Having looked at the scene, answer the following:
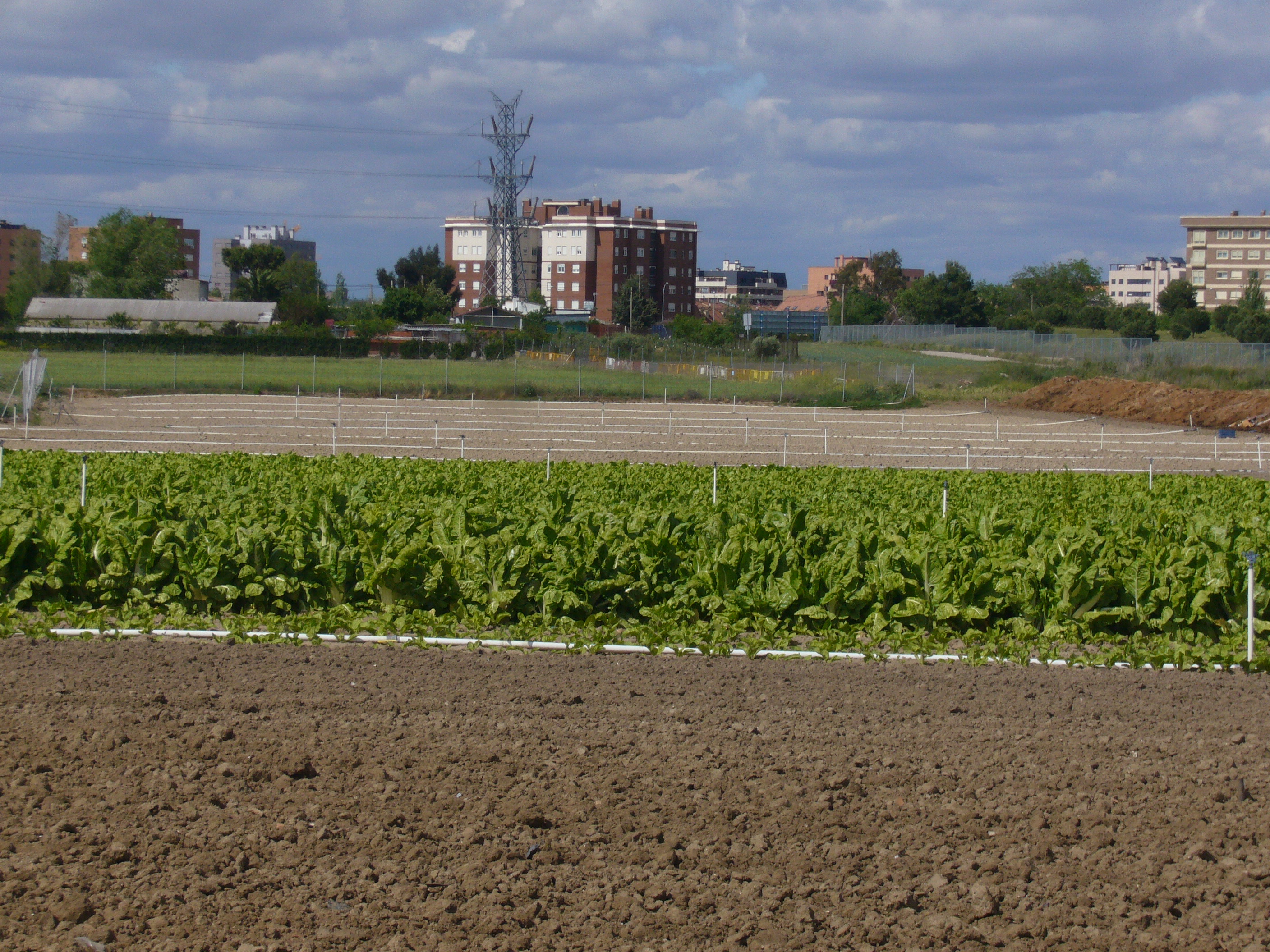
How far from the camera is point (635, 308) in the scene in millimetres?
137625

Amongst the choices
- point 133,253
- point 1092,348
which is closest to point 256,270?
point 133,253

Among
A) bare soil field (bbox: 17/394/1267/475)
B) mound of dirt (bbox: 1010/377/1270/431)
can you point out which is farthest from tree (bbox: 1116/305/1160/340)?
bare soil field (bbox: 17/394/1267/475)

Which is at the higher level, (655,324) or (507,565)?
(655,324)

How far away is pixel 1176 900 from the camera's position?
572cm

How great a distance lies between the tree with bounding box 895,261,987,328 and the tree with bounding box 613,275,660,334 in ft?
101

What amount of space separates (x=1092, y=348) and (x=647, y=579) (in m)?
64.9

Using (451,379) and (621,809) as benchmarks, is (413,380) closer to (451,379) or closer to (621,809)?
(451,379)

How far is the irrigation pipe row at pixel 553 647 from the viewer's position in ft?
33.7

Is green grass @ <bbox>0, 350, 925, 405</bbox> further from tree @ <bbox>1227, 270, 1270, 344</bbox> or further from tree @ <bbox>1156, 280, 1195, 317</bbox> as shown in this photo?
tree @ <bbox>1156, 280, 1195, 317</bbox>

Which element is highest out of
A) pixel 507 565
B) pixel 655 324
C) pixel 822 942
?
pixel 655 324

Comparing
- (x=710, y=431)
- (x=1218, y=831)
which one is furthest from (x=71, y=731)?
(x=710, y=431)

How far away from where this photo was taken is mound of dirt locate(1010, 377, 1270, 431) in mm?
50188

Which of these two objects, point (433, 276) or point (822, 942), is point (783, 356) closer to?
point (822, 942)

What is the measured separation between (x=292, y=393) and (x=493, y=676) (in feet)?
159
